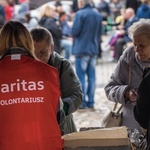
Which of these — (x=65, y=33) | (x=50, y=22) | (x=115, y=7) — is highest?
(x=50, y=22)

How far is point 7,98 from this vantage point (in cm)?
306

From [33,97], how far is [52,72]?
0.23 metres

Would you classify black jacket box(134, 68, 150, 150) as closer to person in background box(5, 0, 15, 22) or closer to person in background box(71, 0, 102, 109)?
person in background box(71, 0, 102, 109)

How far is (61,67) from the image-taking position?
4.10 meters

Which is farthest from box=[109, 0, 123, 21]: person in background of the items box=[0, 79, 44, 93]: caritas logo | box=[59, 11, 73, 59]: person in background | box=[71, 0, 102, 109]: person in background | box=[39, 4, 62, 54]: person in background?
box=[0, 79, 44, 93]: caritas logo

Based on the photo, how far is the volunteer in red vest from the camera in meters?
3.04

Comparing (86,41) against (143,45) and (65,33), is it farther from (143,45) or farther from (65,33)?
(143,45)

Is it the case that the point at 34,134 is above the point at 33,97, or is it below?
below

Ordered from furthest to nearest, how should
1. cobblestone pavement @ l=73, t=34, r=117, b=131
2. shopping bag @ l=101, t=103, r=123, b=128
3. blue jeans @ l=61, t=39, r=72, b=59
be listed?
1. blue jeans @ l=61, t=39, r=72, b=59
2. cobblestone pavement @ l=73, t=34, r=117, b=131
3. shopping bag @ l=101, t=103, r=123, b=128

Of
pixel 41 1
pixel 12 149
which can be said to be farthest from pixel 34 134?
pixel 41 1

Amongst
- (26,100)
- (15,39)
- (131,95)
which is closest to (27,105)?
(26,100)

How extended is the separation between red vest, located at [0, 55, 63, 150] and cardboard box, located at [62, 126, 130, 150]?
0.45ft

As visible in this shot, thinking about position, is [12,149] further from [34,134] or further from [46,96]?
[46,96]

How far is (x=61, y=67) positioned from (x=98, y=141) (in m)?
1.03
